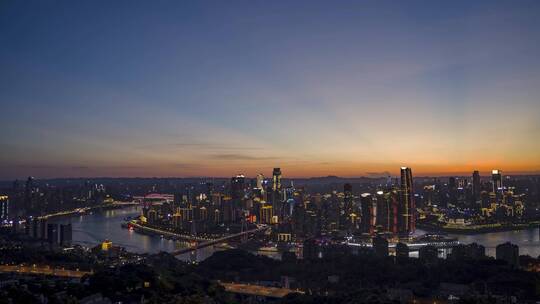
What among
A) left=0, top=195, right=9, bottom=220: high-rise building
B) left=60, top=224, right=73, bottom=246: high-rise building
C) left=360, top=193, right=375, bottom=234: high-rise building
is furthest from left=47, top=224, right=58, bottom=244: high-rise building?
left=360, top=193, right=375, bottom=234: high-rise building

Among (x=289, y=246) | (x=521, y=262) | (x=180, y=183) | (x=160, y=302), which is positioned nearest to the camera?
(x=160, y=302)

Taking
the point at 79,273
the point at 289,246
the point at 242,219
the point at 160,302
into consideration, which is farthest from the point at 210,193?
the point at 160,302

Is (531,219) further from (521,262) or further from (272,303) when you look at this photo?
Result: (272,303)

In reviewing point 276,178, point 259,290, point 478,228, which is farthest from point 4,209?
point 478,228

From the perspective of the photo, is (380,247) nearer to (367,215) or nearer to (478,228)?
(367,215)

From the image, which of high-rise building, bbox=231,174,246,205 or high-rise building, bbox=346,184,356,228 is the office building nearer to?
high-rise building, bbox=346,184,356,228
